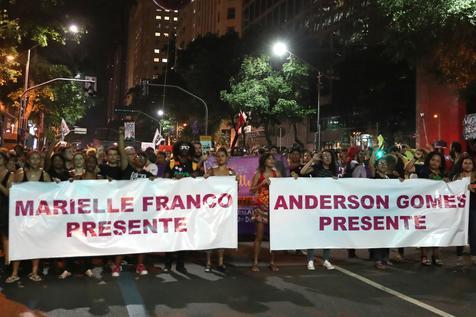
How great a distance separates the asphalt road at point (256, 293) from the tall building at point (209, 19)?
5745 centimetres

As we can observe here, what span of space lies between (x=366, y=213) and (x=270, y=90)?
2520 centimetres

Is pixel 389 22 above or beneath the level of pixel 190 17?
beneath

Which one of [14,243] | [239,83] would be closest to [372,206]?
[14,243]

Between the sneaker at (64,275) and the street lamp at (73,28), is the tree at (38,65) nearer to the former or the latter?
the street lamp at (73,28)

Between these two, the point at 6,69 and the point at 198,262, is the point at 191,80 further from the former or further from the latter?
the point at 198,262

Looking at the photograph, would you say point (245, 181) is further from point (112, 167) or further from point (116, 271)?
point (116, 271)

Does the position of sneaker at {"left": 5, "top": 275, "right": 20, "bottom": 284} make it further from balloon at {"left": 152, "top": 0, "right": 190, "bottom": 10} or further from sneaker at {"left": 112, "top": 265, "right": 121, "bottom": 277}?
balloon at {"left": 152, "top": 0, "right": 190, "bottom": 10}

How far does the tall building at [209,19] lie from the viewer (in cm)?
8038

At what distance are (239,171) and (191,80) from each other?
33581mm

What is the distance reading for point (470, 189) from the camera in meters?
8.02

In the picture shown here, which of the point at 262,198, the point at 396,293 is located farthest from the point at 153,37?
the point at 396,293

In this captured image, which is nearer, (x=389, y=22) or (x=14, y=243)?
(x=14, y=243)

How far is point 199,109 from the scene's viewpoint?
4653 centimetres

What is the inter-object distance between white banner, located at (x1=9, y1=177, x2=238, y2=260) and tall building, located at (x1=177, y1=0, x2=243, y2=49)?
56911 mm
